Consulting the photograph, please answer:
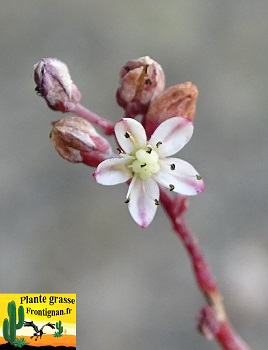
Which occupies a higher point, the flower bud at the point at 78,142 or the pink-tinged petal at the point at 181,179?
the flower bud at the point at 78,142

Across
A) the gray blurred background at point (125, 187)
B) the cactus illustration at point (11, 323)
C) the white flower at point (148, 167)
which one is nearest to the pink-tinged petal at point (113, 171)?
the white flower at point (148, 167)

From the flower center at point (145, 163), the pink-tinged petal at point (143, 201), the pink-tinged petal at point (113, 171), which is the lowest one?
the pink-tinged petal at point (143, 201)

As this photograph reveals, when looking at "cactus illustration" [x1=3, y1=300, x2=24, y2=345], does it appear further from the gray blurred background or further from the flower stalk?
the gray blurred background

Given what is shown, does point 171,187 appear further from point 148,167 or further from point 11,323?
point 11,323

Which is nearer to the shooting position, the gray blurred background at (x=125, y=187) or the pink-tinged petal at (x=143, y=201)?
the pink-tinged petal at (x=143, y=201)

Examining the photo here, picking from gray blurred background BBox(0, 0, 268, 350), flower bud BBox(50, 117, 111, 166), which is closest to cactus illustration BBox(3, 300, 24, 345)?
flower bud BBox(50, 117, 111, 166)

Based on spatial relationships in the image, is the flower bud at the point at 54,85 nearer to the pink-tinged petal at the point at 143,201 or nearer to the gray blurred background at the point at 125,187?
the pink-tinged petal at the point at 143,201
